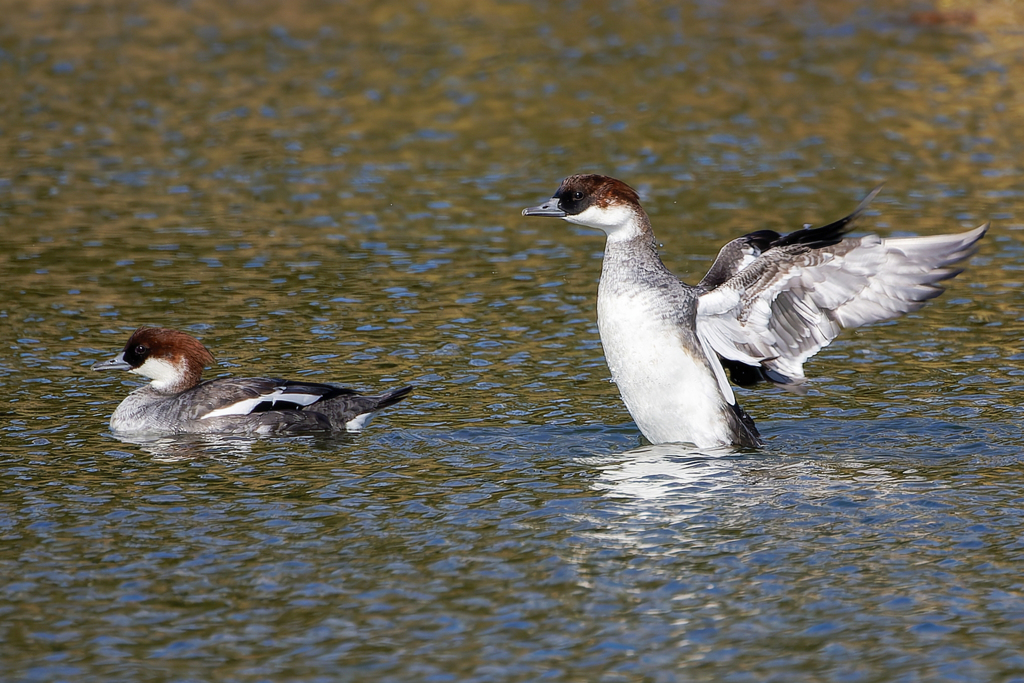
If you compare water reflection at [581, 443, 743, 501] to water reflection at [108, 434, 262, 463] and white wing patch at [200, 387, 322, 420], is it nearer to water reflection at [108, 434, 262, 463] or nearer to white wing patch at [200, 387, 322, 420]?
white wing patch at [200, 387, 322, 420]

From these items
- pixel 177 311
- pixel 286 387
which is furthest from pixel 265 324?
pixel 286 387

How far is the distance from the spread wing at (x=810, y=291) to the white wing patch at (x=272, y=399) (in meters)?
3.30

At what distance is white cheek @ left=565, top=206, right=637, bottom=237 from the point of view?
11086mm

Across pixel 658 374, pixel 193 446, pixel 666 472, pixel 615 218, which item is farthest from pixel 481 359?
pixel 666 472

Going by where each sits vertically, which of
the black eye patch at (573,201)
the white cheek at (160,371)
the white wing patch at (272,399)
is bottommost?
the white wing patch at (272,399)

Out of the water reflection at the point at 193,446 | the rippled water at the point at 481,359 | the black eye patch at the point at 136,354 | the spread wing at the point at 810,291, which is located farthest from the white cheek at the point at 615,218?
the black eye patch at the point at 136,354

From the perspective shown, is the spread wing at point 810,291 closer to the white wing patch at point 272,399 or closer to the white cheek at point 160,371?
the white wing patch at point 272,399

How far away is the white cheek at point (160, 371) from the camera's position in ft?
39.8

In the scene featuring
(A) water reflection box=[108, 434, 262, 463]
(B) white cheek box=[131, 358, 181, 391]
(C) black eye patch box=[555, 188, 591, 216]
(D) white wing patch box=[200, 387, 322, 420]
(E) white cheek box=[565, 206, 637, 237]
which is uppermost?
(C) black eye patch box=[555, 188, 591, 216]

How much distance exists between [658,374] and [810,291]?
1369 mm

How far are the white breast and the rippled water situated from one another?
12.4 inches

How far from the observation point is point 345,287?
15695mm

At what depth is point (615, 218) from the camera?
→ 11.1 meters

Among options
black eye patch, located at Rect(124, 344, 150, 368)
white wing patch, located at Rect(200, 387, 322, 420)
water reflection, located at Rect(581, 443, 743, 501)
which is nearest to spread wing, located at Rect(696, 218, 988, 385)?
water reflection, located at Rect(581, 443, 743, 501)
